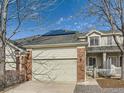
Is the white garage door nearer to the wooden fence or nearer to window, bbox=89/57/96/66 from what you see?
the wooden fence

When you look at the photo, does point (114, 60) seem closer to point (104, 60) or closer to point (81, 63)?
point (104, 60)

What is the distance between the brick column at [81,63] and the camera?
17.1 meters

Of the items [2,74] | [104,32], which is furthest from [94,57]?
[2,74]

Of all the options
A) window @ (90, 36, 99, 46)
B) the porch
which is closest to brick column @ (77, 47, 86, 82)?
the porch

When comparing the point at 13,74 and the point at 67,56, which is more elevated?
the point at 67,56

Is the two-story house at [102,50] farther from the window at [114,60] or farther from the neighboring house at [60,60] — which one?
the neighboring house at [60,60]

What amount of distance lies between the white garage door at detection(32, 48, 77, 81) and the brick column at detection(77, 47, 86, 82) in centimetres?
30

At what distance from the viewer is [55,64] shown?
18.1 m

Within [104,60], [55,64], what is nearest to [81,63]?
[55,64]

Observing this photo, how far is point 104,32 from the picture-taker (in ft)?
101

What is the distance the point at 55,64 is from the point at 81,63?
239cm

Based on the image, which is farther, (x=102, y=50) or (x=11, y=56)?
(x=102, y=50)

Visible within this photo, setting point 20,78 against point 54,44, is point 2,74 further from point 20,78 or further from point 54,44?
point 54,44

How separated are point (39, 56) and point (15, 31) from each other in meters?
5.96
